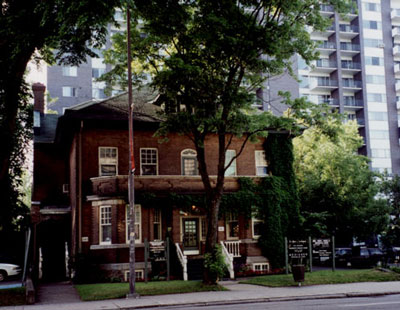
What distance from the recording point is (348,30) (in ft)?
239

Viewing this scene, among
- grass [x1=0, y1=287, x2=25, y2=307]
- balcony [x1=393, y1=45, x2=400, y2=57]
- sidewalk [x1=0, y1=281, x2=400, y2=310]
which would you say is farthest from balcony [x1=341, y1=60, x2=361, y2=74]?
grass [x1=0, y1=287, x2=25, y2=307]

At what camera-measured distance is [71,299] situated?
18.6 metres

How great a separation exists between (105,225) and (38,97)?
17243 mm

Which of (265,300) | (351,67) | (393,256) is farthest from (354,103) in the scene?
(265,300)

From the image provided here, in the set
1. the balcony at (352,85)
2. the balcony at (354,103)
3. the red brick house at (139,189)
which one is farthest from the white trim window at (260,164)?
the balcony at (352,85)

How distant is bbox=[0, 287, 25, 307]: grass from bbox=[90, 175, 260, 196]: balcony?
719cm

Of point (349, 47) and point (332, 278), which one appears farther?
point (349, 47)

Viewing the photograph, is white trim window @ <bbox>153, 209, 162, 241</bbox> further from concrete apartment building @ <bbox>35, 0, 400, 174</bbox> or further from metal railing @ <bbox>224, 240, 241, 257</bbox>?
concrete apartment building @ <bbox>35, 0, 400, 174</bbox>

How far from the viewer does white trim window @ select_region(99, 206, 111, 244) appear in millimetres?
26531

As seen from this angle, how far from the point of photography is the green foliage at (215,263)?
20.3 m

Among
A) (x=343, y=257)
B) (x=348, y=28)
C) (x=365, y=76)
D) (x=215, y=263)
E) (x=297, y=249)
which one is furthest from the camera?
(x=348, y=28)

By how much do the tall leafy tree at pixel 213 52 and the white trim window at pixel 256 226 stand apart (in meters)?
8.66

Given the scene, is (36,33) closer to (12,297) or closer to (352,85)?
(12,297)

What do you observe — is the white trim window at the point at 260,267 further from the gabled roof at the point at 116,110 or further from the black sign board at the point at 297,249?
the gabled roof at the point at 116,110
